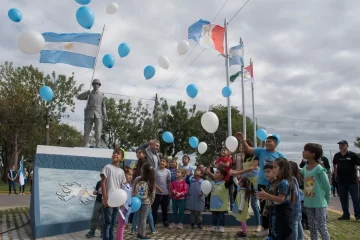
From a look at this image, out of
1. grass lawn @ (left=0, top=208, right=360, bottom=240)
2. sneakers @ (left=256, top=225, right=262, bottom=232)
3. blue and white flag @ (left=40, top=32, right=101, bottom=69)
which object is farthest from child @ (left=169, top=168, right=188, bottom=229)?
blue and white flag @ (left=40, top=32, right=101, bottom=69)

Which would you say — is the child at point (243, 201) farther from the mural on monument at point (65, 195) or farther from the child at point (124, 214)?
the mural on monument at point (65, 195)

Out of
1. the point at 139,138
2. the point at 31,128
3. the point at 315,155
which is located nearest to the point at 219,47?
the point at 315,155

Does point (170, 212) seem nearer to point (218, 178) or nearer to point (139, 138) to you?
point (218, 178)

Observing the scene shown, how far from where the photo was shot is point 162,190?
756 cm

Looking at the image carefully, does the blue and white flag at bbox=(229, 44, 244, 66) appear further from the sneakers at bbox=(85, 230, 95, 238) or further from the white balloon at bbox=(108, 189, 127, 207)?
the white balloon at bbox=(108, 189, 127, 207)

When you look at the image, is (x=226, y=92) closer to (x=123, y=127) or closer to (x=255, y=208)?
(x=255, y=208)

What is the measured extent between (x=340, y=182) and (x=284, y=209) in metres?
4.54

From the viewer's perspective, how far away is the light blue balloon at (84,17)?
8.10 m

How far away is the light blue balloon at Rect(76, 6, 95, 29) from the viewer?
8102mm

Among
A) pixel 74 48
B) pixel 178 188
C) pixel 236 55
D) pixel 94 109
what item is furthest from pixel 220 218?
pixel 236 55

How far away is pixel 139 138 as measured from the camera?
2936 cm

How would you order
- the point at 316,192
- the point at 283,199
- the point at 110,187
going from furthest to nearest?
1. the point at 110,187
2. the point at 316,192
3. the point at 283,199

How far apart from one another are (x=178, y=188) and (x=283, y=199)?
385 cm

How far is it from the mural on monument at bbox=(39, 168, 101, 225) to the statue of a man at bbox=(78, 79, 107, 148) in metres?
1.87
